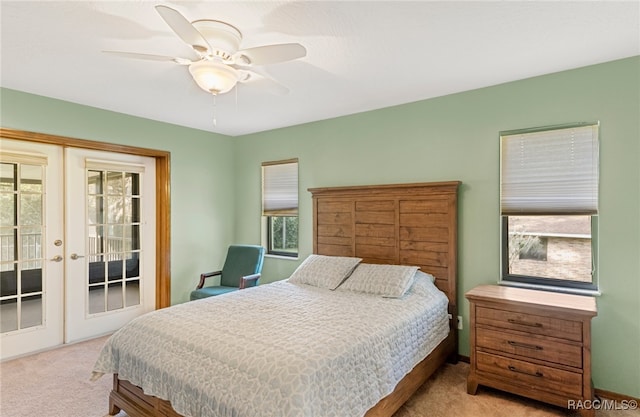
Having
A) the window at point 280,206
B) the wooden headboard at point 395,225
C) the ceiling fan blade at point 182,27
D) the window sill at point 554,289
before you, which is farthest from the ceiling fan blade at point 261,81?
the window sill at point 554,289

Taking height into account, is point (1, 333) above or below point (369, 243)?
below

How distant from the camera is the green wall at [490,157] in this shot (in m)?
2.46

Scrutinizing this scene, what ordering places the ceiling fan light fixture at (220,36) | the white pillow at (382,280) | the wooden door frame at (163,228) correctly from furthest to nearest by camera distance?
the wooden door frame at (163,228) < the white pillow at (382,280) < the ceiling fan light fixture at (220,36)

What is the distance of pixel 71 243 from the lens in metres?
3.56

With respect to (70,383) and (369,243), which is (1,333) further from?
(369,243)

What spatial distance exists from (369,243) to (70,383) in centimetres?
284

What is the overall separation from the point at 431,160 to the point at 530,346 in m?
1.76

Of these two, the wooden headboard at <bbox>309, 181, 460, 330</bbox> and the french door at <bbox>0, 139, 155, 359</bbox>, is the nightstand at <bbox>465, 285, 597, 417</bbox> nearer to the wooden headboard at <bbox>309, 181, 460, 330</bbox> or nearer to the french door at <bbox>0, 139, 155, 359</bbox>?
the wooden headboard at <bbox>309, 181, 460, 330</bbox>

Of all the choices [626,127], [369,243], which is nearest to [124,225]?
[369,243]

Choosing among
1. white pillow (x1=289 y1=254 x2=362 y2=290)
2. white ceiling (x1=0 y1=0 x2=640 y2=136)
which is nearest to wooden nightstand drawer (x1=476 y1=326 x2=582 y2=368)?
white pillow (x1=289 y1=254 x2=362 y2=290)

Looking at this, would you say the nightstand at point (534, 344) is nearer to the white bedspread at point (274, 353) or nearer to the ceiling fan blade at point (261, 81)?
the white bedspread at point (274, 353)

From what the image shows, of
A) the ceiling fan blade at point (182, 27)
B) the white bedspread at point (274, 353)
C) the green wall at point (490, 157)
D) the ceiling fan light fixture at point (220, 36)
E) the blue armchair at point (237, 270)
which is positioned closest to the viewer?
the ceiling fan blade at point (182, 27)

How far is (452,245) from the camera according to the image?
122 inches

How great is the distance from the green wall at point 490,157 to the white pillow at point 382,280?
596 millimetres
